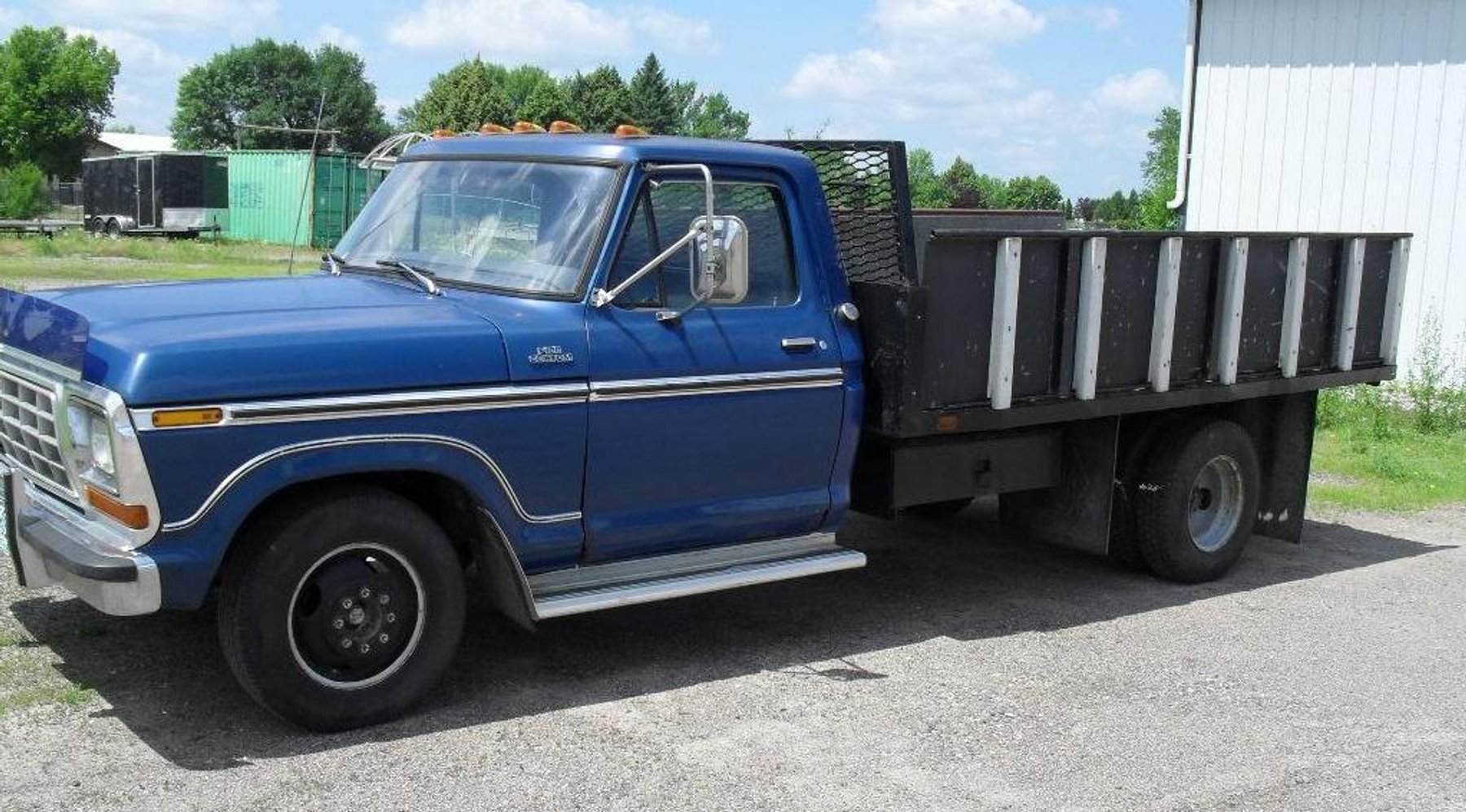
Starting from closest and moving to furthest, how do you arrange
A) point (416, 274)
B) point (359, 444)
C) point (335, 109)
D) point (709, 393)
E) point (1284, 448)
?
point (359, 444)
point (709, 393)
point (416, 274)
point (1284, 448)
point (335, 109)

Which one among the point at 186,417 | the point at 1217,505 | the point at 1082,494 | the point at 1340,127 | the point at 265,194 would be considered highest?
the point at 1340,127

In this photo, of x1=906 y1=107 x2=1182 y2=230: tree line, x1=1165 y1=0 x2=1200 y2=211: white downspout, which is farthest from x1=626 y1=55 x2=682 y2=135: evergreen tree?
x1=1165 y1=0 x2=1200 y2=211: white downspout

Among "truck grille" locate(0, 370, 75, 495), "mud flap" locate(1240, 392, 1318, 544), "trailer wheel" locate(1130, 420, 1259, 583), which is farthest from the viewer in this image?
"mud flap" locate(1240, 392, 1318, 544)

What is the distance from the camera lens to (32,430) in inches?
213

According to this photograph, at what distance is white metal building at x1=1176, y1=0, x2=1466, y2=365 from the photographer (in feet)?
46.0

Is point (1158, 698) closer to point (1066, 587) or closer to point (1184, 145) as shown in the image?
point (1066, 587)

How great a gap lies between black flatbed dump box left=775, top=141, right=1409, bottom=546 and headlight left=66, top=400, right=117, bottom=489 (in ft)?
10.4

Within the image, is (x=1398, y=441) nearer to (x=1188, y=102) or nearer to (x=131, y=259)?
(x=1188, y=102)

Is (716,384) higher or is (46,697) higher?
(716,384)

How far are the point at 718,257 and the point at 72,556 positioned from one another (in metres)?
2.55

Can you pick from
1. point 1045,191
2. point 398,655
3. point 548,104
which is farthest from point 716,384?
point 548,104

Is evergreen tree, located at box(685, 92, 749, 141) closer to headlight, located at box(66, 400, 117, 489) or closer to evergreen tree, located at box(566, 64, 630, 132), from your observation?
evergreen tree, located at box(566, 64, 630, 132)

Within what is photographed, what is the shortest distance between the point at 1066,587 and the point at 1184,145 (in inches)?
381

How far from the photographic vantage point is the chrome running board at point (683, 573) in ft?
18.5
